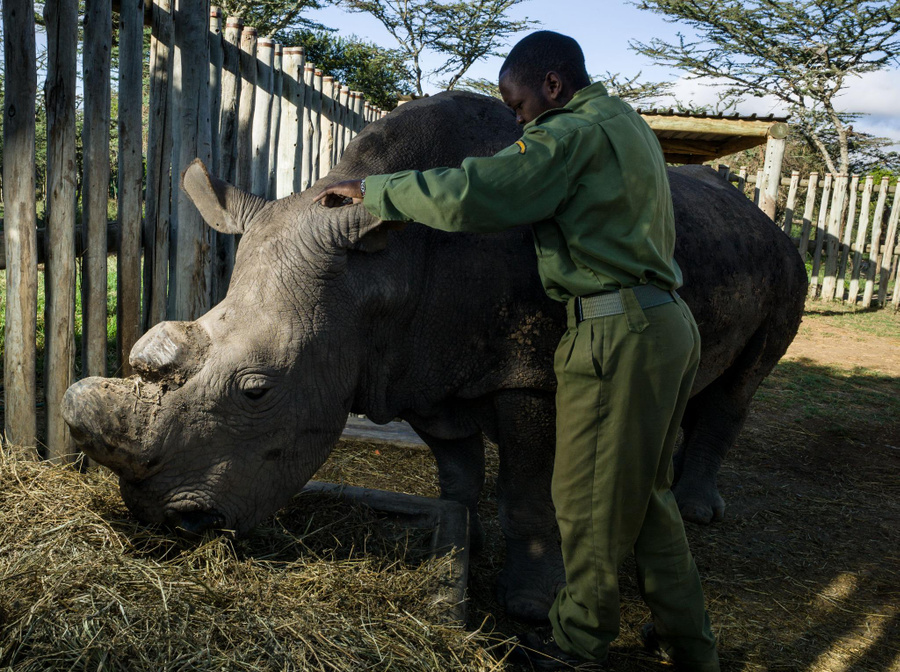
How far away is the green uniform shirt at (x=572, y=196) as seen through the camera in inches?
102

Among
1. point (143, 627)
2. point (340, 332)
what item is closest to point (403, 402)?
point (340, 332)

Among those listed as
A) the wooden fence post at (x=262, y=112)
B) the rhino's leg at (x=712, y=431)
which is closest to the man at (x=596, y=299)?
the rhino's leg at (x=712, y=431)

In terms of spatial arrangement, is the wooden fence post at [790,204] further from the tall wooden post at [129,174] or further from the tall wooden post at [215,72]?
the tall wooden post at [129,174]

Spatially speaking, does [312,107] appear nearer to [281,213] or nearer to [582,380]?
[281,213]

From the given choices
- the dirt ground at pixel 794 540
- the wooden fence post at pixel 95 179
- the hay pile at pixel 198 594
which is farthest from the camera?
the wooden fence post at pixel 95 179

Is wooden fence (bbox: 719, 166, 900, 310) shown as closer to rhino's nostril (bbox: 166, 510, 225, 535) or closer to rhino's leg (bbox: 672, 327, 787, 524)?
rhino's leg (bbox: 672, 327, 787, 524)

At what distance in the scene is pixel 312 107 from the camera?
7.48 metres

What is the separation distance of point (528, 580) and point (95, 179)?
2785mm

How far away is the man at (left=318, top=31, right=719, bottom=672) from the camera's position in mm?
2670

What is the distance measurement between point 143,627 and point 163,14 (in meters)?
3.46

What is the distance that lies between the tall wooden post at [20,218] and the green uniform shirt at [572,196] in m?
1.79

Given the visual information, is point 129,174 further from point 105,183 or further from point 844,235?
point 844,235

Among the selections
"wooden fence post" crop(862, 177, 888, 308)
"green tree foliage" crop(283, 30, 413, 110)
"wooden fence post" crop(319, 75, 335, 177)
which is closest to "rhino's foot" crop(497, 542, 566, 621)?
"wooden fence post" crop(319, 75, 335, 177)

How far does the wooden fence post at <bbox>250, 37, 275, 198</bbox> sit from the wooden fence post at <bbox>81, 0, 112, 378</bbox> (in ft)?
6.88
